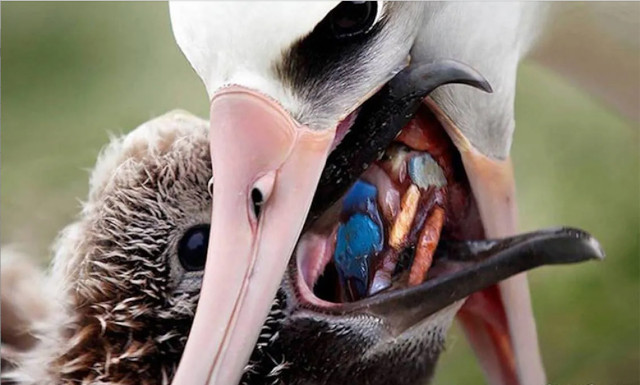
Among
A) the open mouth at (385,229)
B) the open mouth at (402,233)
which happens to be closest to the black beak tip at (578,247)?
the open mouth at (402,233)

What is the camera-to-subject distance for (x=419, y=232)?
3.11 feet

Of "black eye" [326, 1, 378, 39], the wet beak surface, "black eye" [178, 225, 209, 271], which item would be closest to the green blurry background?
the wet beak surface

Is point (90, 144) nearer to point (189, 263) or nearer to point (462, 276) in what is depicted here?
point (189, 263)

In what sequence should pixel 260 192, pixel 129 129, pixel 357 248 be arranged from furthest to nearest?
1. pixel 129 129
2. pixel 357 248
3. pixel 260 192

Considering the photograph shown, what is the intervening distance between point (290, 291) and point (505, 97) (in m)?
0.28

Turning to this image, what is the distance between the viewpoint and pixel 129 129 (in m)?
1.06

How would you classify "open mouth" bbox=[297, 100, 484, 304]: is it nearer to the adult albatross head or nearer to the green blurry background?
the adult albatross head

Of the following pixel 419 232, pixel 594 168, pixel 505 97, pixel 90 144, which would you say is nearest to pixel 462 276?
pixel 419 232

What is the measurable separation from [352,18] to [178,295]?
1.01 feet

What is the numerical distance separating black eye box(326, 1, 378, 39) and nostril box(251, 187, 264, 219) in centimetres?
14

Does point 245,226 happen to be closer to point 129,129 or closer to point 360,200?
point 360,200

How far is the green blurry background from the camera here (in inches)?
41.5

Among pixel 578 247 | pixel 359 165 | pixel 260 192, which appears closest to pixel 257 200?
pixel 260 192

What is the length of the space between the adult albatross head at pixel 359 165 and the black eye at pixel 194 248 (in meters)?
0.09
